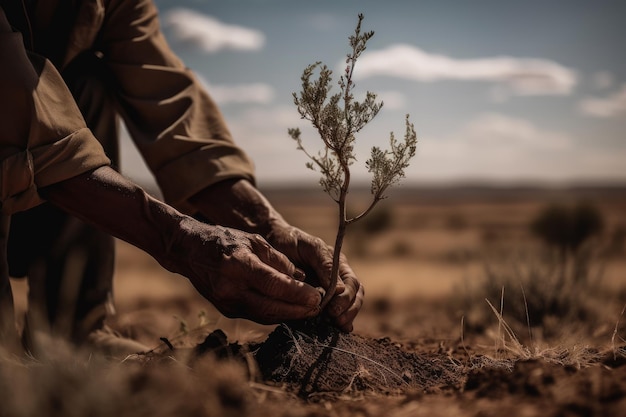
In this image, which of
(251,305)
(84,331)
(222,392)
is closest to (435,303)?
(84,331)

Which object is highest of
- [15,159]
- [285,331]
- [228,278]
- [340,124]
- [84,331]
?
[340,124]

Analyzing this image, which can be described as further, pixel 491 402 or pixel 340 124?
pixel 340 124

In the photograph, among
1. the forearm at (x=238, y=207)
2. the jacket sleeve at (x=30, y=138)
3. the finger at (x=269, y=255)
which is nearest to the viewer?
the jacket sleeve at (x=30, y=138)

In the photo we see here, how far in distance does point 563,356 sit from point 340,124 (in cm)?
128

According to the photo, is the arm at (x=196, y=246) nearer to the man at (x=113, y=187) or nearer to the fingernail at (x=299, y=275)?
the man at (x=113, y=187)

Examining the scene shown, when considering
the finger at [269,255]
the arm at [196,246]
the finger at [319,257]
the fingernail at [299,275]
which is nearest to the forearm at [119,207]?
the arm at [196,246]

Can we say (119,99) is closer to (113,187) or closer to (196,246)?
(113,187)

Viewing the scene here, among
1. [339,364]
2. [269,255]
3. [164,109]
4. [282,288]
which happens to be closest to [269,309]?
[282,288]

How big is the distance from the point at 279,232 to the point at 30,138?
1088mm

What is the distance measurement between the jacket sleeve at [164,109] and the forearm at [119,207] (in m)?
0.66

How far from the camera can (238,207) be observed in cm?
291

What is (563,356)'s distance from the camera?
2461mm

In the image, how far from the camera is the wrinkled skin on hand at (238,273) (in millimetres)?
2170

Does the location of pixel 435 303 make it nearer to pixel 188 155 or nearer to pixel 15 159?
pixel 188 155
